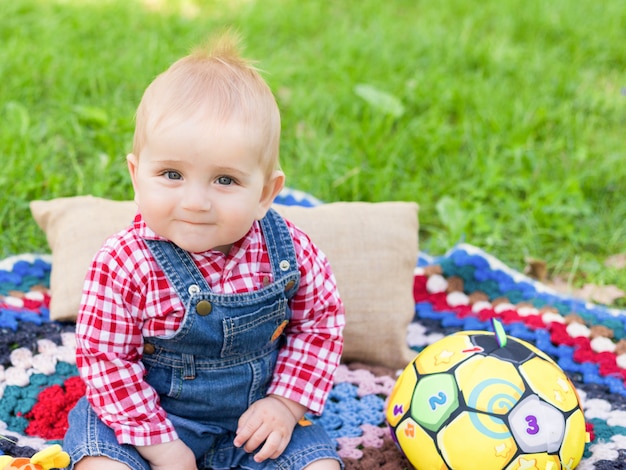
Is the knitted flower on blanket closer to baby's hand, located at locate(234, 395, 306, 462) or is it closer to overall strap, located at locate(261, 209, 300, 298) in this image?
baby's hand, located at locate(234, 395, 306, 462)

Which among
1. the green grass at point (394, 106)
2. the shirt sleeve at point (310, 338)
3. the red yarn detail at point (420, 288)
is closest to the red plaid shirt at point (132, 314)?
the shirt sleeve at point (310, 338)

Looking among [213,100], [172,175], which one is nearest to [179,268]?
[172,175]

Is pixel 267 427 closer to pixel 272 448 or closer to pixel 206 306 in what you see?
pixel 272 448

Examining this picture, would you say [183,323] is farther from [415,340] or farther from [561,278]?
[561,278]

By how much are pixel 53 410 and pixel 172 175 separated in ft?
2.59

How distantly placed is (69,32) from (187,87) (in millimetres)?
2642

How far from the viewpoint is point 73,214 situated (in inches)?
97.0

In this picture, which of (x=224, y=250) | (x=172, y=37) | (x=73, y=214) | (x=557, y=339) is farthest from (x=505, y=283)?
(x=172, y=37)

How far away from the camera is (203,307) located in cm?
175

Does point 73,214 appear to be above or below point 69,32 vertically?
below

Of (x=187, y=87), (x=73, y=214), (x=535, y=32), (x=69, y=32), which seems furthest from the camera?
(x=535, y=32)

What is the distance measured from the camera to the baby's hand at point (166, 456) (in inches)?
70.6

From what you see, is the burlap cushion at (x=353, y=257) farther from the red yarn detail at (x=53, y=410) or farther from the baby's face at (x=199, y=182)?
the baby's face at (x=199, y=182)

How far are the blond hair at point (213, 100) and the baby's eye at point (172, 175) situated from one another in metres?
0.08
